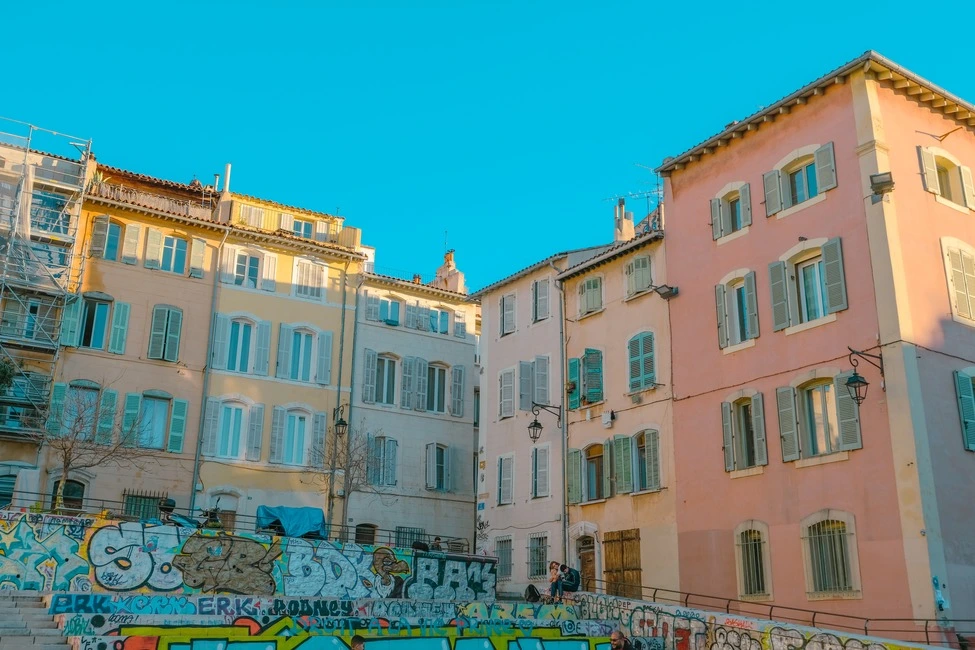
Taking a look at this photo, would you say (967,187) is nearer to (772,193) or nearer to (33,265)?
(772,193)

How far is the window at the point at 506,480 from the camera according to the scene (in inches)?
1403

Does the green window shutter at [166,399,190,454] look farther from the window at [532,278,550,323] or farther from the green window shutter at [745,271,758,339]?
the green window shutter at [745,271,758,339]

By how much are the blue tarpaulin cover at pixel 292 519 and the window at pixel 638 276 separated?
13327 mm

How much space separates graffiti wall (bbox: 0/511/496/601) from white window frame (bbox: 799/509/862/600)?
12.5m

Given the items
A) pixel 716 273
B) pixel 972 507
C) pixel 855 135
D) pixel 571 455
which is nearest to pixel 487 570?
pixel 571 455

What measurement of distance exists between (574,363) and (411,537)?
10812 millimetres

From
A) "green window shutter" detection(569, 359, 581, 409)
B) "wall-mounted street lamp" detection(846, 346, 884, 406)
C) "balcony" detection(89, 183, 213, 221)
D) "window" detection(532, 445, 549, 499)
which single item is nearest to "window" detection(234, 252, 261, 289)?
"balcony" detection(89, 183, 213, 221)

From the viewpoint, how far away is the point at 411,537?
39.5m

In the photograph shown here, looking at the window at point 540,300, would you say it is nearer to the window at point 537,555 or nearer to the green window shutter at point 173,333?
the window at point 537,555

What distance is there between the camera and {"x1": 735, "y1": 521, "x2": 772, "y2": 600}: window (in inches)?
995

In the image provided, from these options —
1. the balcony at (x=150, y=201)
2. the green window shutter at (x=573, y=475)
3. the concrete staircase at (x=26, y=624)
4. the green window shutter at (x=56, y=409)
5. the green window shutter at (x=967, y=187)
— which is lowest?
the concrete staircase at (x=26, y=624)

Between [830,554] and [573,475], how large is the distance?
35.1ft

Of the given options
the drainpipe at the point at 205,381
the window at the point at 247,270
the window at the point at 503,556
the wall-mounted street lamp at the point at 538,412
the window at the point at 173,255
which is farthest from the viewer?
the window at the point at 247,270

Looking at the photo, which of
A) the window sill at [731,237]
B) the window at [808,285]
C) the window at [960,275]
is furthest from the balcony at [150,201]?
the window at [960,275]
